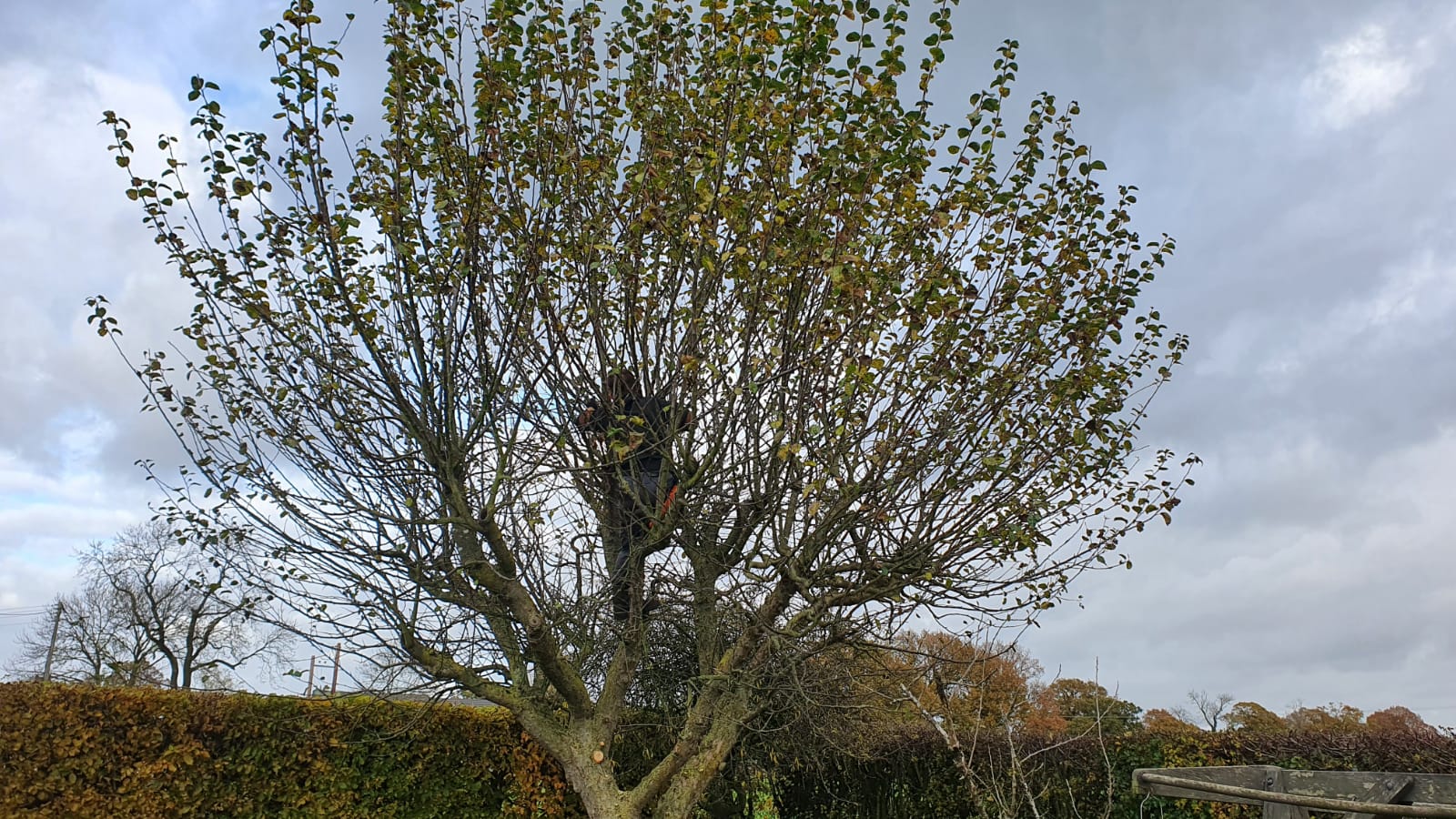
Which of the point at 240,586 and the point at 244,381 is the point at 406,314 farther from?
the point at 240,586

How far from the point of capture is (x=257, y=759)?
7.01m

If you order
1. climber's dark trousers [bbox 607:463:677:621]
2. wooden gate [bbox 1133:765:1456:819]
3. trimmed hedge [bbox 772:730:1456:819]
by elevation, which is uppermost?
climber's dark trousers [bbox 607:463:677:621]

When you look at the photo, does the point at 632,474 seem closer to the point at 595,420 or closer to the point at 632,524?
the point at 595,420

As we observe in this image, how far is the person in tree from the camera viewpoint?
19.0ft

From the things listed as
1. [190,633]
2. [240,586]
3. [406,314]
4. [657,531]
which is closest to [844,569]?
[657,531]

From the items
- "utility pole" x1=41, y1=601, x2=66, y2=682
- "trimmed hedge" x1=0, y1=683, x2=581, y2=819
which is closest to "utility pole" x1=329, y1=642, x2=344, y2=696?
"trimmed hedge" x1=0, y1=683, x2=581, y2=819

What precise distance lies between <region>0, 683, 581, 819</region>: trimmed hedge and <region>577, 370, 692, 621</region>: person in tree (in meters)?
1.72

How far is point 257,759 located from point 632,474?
3.82 m

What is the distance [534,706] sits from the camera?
6.68 metres

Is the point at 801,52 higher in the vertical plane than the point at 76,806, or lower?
higher

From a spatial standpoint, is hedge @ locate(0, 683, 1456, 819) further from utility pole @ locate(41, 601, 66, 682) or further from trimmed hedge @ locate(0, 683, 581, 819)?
utility pole @ locate(41, 601, 66, 682)

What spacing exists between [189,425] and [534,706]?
9.85 feet

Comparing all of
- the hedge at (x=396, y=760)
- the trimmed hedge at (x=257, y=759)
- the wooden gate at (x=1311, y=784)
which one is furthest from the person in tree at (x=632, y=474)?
the wooden gate at (x=1311, y=784)

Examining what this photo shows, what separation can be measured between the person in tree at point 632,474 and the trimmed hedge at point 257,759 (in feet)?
5.64
